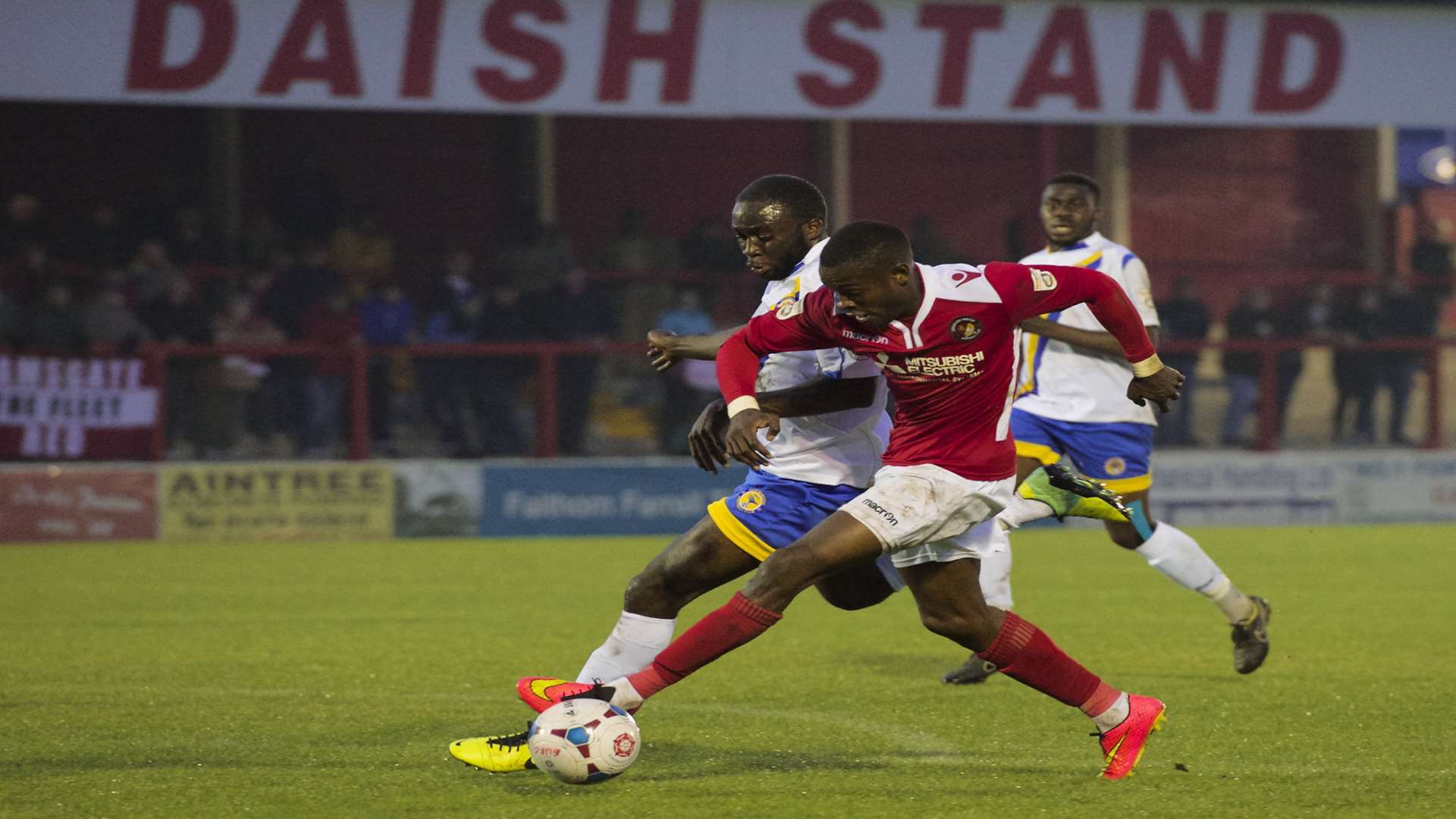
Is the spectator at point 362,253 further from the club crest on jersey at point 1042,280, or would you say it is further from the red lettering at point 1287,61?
the club crest on jersey at point 1042,280

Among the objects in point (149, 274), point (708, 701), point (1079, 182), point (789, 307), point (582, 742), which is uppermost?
point (1079, 182)

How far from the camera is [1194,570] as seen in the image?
7.80 meters

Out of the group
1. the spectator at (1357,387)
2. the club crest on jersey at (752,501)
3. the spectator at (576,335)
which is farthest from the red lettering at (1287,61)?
the club crest on jersey at (752,501)

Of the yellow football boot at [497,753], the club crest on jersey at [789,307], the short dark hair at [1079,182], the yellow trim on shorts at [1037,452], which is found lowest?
the yellow football boot at [497,753]

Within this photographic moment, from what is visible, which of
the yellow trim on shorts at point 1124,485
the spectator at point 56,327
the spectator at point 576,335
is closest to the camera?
the yellow trim on shorts at point 1124,485

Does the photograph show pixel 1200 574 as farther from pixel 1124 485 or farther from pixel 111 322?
pixel 111 322

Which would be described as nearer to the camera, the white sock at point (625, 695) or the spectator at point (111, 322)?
the white sock at point (625, 695)

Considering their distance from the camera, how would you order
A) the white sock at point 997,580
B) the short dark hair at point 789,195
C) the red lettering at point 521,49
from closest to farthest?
the short dark hair at point 789,195 < the white sock at point 997,580 < the red lettering at point 521,49

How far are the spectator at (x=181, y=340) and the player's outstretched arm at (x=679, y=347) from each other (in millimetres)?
8644

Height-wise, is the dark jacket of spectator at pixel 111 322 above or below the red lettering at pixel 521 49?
below

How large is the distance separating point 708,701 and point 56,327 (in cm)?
851

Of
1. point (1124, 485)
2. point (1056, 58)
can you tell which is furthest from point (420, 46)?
point (1124, 485)

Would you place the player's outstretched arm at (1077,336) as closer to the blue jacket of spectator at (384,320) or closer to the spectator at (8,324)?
the blue jacket of spectator at (384,320)

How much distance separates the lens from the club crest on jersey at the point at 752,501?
5.84 meters
